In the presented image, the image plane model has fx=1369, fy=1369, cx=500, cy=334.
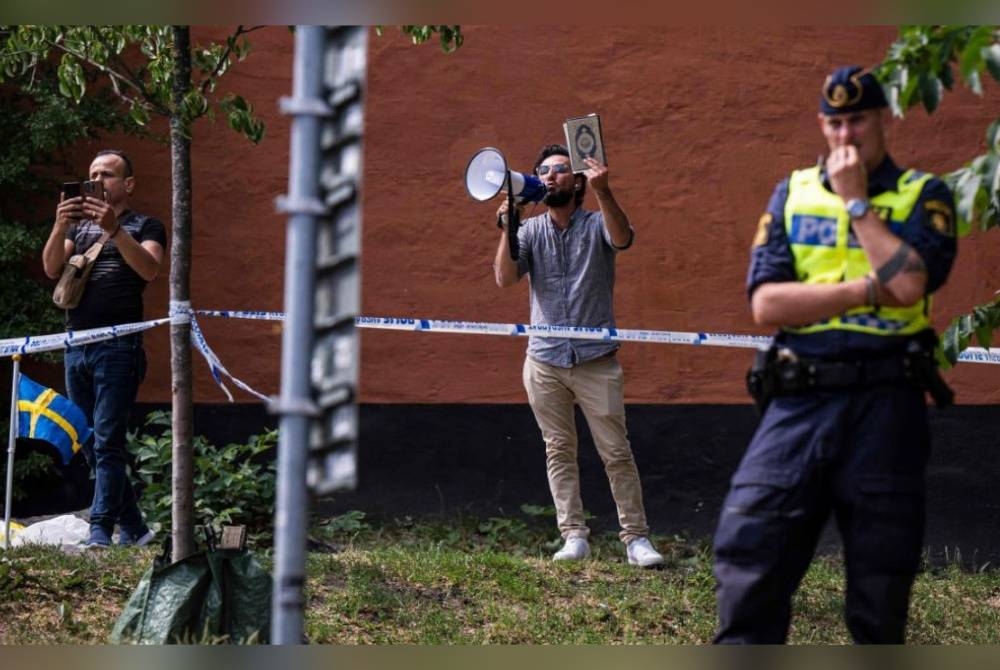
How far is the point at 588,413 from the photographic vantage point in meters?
7.09

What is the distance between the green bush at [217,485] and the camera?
7.58 meters

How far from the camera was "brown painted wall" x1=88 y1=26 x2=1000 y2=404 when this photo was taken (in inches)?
330

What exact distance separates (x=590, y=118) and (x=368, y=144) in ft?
7.57

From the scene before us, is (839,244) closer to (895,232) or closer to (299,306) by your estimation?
(895,232)

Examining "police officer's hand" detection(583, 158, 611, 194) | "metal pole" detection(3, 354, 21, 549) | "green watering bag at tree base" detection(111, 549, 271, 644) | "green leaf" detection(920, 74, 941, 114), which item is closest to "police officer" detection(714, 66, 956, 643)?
"green leaf" detection(920, 74, 941, 114)

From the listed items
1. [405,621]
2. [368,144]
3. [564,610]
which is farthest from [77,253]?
[564,610]

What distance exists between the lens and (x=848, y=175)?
3.80 meters

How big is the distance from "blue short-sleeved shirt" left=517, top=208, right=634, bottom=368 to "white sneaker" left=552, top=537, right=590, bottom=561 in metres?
0.94

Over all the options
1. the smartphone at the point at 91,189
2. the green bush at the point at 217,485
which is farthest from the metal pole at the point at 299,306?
the green bush at the point at 217,485

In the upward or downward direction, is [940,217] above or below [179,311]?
above

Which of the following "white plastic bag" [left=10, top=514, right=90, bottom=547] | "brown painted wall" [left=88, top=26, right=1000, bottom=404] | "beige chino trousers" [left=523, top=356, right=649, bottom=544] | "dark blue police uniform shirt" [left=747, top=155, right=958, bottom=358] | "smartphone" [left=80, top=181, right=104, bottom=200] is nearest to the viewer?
"dark blue police uniform shirt" [left=747, top=155, right=958, bottom=358]

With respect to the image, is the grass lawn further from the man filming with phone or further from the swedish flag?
the swedish flag

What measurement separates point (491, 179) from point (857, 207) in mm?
3161

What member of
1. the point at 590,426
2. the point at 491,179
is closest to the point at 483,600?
the point at 590,426
